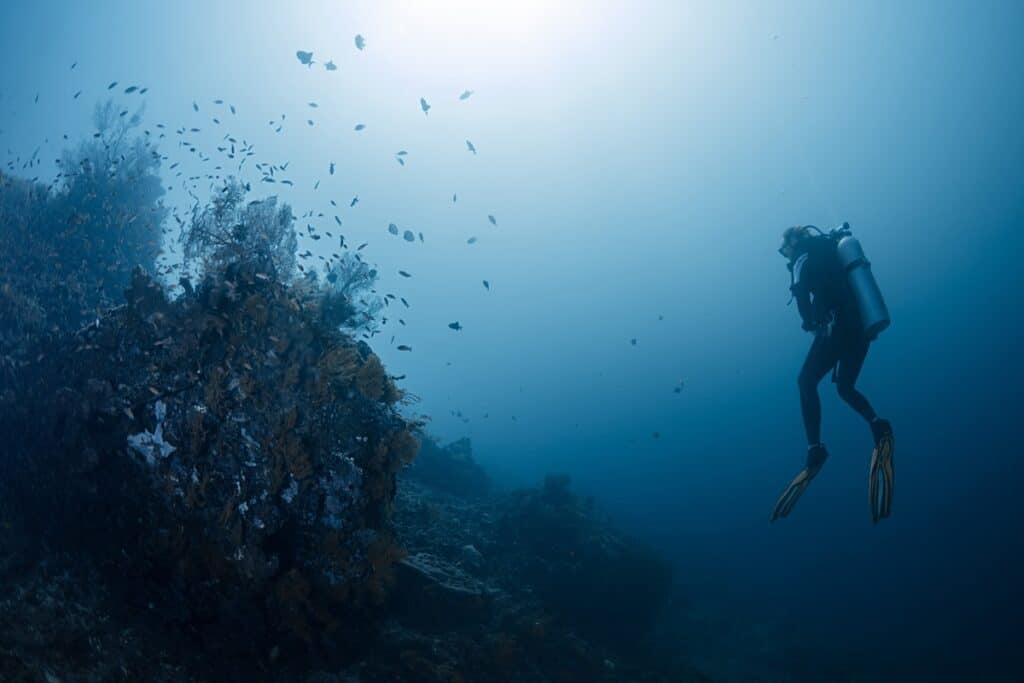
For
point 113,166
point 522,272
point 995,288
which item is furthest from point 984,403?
point 522,272

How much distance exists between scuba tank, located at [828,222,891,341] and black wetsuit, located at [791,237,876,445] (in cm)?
6

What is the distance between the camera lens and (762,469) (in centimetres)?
7462

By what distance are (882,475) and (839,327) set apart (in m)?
1.75

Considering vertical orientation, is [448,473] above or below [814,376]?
below

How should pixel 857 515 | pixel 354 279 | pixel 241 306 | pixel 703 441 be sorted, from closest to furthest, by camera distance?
pixel 241 306
pixel 354 279
pixel 857 515
pixel 703 441

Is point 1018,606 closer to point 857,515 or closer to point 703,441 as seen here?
point 857,515

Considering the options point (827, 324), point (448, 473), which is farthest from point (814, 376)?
point (448, 473)

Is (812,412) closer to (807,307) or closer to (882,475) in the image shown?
(882,475)

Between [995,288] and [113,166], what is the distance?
137 meters

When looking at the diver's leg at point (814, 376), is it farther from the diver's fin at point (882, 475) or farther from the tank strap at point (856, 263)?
the tank strap at point (856, 263)

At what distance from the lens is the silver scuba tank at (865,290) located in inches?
200

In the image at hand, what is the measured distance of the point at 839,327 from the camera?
532cm

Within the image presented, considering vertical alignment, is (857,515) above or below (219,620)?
above

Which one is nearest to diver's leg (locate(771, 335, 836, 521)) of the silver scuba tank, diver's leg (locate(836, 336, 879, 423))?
diver's leg (locate(836, 336, 879, 423))
